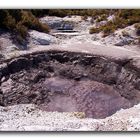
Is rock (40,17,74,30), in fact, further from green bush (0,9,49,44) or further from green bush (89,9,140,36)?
green bush (89,9,140,36)

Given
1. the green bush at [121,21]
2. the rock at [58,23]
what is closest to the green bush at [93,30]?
the green bush at [121,21]

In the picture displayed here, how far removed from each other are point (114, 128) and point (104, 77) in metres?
0.62

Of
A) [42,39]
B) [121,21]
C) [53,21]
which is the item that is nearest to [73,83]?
[42,39]

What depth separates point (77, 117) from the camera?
521cm

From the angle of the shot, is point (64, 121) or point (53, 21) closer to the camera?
point (64, 121)

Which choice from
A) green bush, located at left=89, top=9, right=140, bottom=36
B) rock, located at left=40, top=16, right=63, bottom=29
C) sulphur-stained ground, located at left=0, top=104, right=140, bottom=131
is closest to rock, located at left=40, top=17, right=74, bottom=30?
rock, located at left=40, top=16, right=63, bottom=29

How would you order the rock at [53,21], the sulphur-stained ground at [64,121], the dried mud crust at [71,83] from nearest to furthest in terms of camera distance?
the sulphur-stained ground at [64,121] < the dried mud crust at [71,83] < the rock at [53,21]

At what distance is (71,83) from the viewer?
5.46 meters

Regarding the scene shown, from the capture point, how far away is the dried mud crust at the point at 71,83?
5312mm

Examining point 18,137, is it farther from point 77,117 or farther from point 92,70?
point 92,70

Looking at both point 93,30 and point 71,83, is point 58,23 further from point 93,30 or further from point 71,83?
point 71,83

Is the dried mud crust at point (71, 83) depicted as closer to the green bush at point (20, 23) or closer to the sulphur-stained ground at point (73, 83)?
the sulphur-stained ground at point (73, 83)

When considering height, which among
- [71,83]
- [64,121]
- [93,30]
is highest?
[93,30]

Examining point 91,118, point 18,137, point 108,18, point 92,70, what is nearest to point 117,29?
point 108,18
